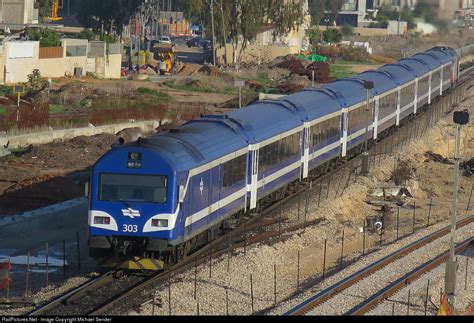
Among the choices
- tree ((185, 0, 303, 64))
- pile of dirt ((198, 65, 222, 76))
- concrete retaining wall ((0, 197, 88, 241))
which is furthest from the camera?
tree ((185, 0, 303, 64))

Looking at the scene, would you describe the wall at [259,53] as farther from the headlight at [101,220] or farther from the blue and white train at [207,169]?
the headlight at [101,220]

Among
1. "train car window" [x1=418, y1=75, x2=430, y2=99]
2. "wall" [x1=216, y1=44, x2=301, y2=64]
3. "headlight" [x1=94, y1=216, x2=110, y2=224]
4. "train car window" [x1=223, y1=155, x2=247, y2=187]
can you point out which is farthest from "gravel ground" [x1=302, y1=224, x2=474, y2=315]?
"wall" [x1=216, y1=44, x2=301, y2=64]

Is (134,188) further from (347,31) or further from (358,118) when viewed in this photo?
(347,31)

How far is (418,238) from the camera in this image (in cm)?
2720

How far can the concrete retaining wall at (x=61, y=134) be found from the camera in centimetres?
4000

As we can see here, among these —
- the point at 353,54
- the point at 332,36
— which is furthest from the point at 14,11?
the point at 332,36

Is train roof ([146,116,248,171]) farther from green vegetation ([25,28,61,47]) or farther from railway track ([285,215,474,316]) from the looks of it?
green vegetation ([25,28,61,47])

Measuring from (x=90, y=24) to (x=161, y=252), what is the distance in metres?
83.7

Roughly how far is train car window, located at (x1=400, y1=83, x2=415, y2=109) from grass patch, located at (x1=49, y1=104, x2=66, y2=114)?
51.5ft

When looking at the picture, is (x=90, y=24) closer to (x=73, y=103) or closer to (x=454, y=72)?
(x=454, y=72)

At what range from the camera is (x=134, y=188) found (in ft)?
68.5

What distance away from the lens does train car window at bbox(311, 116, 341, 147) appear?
1315 inches

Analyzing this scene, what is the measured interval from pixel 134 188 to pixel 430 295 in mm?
5952

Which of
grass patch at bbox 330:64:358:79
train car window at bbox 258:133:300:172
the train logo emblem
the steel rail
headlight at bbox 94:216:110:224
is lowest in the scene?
the steel rail
